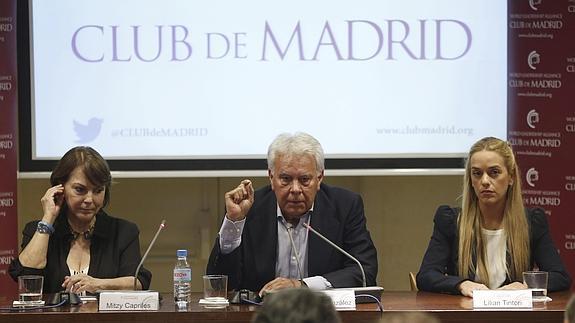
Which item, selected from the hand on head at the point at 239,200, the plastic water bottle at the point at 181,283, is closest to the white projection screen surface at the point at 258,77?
the hand on head at the point at 239,200

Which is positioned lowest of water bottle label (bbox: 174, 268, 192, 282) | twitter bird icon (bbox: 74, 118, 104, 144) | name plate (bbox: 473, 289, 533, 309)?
name plate (bbox: 473, 289, 533, 309)

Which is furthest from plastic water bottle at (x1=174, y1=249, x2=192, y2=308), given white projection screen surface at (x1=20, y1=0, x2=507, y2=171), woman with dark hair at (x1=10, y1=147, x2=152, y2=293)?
white projection screen surface at (x1=20, y1=0, x2=507, y2=171)

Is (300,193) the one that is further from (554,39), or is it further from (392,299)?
A: (554,39)

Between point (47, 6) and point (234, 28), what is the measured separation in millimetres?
973

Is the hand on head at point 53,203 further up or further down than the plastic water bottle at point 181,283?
further up

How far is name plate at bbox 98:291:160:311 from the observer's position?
3.45m

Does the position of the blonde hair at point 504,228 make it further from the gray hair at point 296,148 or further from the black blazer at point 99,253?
the black blazer at point 99,253

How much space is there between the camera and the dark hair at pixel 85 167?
13.3ft

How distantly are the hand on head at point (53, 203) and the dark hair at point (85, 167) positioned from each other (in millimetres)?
57

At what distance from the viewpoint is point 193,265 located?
19.6ft

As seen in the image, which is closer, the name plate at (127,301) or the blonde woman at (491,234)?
the name plate at (127,301)

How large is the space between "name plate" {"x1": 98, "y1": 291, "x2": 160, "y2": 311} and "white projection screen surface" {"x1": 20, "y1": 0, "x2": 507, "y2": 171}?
76.5 inches

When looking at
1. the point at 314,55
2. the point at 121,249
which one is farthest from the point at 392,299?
the point at 314,55

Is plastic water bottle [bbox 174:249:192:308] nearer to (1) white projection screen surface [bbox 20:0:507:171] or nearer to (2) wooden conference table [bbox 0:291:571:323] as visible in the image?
(2) wooden conference table [bbox 0:291:571:323]
